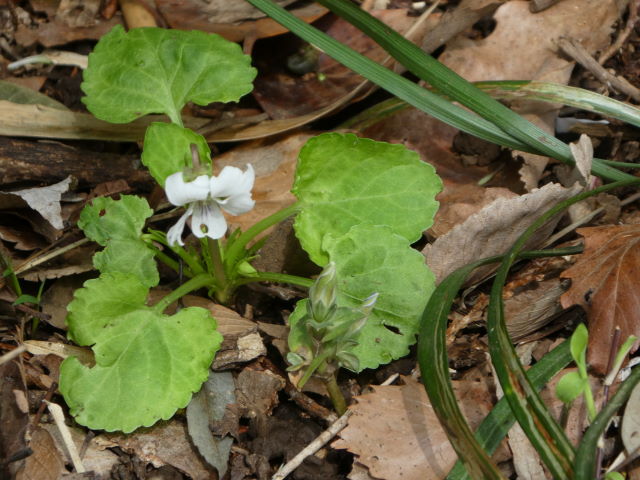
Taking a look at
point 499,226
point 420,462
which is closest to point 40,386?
point 420,462

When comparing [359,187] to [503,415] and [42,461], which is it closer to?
[503,415]

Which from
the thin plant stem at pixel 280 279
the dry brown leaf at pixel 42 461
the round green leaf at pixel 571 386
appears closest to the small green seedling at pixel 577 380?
the round green leaf at pixel 571 386

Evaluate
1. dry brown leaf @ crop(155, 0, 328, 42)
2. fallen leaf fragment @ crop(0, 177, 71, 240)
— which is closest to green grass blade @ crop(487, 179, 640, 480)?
fallen leaf fragment @ crop(0, 177, 71, 240)

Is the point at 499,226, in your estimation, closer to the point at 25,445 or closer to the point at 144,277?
the point at 144,277

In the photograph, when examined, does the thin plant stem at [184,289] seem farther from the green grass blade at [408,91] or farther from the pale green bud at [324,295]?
the green grass blade at [408,91]

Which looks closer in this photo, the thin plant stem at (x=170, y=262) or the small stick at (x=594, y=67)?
the thin plant stem at (x=170, y=262)

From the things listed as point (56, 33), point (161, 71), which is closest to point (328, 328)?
point (161, 71)
